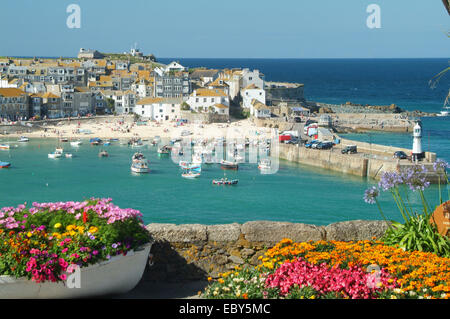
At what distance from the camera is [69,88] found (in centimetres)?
8450

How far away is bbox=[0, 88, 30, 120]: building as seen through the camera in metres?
76.6

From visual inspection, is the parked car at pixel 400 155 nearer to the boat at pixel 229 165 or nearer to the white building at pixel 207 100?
the boat at pixel 229 165

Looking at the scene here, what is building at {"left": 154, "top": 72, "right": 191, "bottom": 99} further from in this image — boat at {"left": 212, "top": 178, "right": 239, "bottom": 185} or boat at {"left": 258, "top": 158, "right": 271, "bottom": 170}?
boat at {"left": 212, "top": 178, "right": 239, "bottom": 185}

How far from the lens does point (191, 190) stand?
40500mm

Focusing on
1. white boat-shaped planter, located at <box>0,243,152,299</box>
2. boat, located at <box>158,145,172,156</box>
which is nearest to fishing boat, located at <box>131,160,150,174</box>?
boat, located at <box>158,145,172,156</box>

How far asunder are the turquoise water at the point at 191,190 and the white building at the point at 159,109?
23.4 m

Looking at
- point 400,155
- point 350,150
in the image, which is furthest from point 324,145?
point 400,155

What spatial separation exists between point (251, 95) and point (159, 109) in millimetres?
12500

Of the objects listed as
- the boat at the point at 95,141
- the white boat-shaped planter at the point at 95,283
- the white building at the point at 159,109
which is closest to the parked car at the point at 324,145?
the boat at the point at 95,141

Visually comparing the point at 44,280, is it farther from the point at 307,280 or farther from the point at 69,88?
the point at 69,88

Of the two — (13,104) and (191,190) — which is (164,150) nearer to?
(191,190)

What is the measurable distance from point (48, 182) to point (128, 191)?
7499mm

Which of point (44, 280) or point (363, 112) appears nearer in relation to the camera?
point (44, 280)
